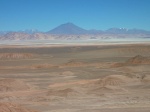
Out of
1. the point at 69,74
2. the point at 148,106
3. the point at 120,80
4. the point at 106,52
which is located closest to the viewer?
the point at 148,106

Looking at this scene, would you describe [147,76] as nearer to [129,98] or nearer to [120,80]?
[120,80]

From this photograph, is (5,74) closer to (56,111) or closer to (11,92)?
(11,92)

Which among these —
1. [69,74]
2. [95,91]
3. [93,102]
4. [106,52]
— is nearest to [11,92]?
[95,91]

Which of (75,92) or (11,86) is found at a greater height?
(75,92)

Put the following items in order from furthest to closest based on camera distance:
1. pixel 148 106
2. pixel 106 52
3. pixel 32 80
Result: pixel 106 52 < pixel 32 80 < pixel 148 106

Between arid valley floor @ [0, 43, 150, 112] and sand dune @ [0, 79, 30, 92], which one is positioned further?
sand dune @ [0, 79, 30, 92]

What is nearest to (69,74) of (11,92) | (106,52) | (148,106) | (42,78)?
(42,78)

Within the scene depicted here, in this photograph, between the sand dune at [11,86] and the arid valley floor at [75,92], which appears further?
the sand dune at [11,86]

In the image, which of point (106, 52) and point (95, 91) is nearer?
point (95, 91)

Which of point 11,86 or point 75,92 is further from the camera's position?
point 11,86
